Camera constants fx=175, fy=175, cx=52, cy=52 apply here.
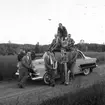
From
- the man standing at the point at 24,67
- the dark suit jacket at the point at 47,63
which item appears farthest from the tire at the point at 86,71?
the man standing at the point at 24,67

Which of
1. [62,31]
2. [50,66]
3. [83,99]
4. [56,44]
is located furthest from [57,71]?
[83,99]

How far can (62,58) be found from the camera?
8.38 metres

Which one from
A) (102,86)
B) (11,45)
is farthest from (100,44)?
(102,86)

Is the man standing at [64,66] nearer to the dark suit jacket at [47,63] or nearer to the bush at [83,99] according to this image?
the dark suit jacket at [47,63]

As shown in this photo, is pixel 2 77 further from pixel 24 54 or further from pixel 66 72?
pixel 66 72

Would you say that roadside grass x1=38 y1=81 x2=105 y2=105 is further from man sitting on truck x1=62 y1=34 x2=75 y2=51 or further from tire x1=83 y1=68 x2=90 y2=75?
tire x1=83 y1=68 x2=90 y2=75

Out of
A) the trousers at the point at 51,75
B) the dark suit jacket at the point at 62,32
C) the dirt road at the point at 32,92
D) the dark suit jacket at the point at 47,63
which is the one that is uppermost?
the dark suit jacket at the point at 62,32

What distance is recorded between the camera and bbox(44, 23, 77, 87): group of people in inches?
316

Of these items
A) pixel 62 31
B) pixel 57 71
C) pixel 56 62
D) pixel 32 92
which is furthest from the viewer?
pixel 62 31

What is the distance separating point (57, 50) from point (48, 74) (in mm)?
1698

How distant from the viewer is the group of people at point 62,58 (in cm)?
803

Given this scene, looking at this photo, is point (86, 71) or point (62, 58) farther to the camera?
point (86, 71)

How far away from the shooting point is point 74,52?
8617 millimetres

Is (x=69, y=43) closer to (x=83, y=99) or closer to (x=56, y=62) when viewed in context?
(x=56, y=62)
